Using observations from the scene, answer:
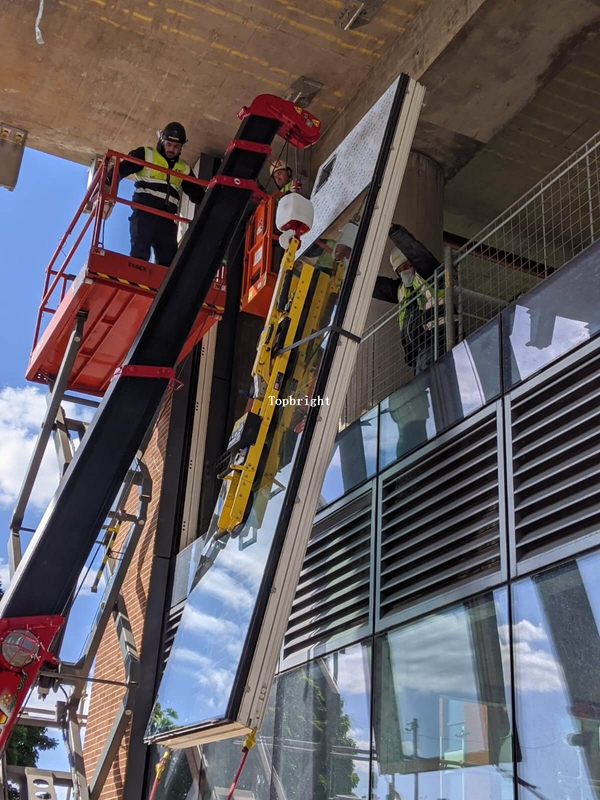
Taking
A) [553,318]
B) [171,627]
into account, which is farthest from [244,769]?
[553,318]

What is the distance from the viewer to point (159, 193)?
10047 mm

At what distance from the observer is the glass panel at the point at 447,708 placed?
539 centimetres

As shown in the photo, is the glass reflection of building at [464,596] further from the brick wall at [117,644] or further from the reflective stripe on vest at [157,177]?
the reflective stripe on vest at [157,177]

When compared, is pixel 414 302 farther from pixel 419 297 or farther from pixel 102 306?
pixel 102 306

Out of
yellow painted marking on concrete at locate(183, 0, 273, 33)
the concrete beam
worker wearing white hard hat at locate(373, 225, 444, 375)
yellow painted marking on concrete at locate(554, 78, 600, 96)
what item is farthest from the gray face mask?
yellow painted marking on concrete at locate(554, 78, 600, 96)

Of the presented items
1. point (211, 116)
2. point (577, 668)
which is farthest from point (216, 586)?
point (211, 116)

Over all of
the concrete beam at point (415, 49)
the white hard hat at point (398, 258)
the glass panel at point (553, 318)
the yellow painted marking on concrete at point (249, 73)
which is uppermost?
the yellow painted marking on concrete at point (249, 73)

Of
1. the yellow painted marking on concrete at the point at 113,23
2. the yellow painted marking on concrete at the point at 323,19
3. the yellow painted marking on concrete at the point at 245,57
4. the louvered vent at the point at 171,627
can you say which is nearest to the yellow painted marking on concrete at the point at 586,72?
the yellow painted marking on concrete at the point at 323,19

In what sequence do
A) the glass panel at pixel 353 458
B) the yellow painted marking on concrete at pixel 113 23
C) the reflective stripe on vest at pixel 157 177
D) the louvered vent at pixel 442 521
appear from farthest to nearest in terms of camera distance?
the yellow painted marking on concrete at pixel 113 23, the reflective stripe on vest at pixel 157 177, the glass panel at pixel 353 458, the louvered vent at pixel 442 521

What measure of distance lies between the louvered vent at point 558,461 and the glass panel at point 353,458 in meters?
2.17

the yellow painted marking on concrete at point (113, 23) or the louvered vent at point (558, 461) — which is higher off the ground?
the yellow painted marking on concrete at point (113, 23)

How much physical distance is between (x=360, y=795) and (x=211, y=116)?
9.60m

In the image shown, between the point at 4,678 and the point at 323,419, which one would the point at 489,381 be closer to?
the point at 323,419

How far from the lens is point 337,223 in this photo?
7.38 m
